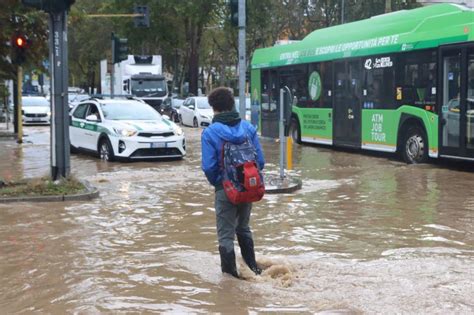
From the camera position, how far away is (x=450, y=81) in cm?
1411

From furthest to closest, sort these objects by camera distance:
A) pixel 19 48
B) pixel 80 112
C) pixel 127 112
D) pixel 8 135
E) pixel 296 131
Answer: pixel 8 135
pixel 296 131
pixel 80 112
pixel 127 112
pixel 19 48

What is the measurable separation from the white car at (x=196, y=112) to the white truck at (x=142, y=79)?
197 inches

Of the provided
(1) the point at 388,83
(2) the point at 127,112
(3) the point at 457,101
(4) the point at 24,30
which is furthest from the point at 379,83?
(4) the point at 24,30

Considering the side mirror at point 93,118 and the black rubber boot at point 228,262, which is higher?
the side mirror at point 93,118

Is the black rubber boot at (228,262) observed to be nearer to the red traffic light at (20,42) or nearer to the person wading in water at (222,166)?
the person wading in water at (222,166)

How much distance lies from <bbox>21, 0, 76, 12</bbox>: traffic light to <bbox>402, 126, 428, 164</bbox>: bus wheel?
8.24m

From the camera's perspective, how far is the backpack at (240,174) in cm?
586

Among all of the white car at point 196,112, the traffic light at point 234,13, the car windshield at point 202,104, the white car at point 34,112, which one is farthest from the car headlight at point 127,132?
the white car at point 34,112

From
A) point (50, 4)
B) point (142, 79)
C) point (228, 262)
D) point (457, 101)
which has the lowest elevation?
point (228, 262)

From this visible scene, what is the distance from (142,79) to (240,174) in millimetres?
32790

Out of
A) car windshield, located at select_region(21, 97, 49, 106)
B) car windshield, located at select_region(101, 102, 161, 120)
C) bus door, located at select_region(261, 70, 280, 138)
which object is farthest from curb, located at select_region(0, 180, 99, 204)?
car windshield, located at select_region(21, 97, 49, 106)

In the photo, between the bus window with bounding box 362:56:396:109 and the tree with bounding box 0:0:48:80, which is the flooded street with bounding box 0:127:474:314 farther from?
the bus window with bounding box 362:56:396:109

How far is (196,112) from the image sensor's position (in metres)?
31.2

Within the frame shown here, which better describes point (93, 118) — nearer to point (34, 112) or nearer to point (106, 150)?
point (106, 150)
